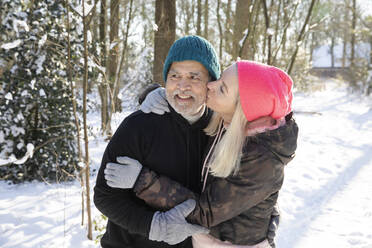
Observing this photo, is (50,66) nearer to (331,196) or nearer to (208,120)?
(208,120)

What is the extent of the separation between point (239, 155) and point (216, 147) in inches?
6.0

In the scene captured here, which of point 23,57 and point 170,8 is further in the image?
point 23,57

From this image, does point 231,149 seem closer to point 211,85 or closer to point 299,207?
point 211,85

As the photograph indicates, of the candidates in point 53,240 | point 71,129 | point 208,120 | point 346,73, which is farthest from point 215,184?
point 346,73

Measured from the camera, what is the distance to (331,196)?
4918 millimetres

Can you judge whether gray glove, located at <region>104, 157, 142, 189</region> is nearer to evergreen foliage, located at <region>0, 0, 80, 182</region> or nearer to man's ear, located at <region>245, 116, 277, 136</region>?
man's ear, located at <region>245, 116, 277, 136</region>

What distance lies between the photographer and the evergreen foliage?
4219 millimetres

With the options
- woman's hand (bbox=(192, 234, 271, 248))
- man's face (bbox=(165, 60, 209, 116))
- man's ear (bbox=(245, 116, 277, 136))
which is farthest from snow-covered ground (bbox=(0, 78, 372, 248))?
man's ear (bbox=(245, 116, 277, 136))

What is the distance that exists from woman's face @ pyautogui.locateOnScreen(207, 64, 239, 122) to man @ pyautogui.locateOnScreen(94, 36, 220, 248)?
0.08m

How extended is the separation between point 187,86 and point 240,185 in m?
0.57

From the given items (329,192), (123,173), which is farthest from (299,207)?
(123,173)

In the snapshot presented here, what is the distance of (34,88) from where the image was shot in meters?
4.31

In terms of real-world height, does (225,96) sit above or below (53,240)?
above

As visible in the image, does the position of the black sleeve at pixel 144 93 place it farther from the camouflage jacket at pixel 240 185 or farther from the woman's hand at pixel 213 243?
the woman's hand at pixel 213 243
